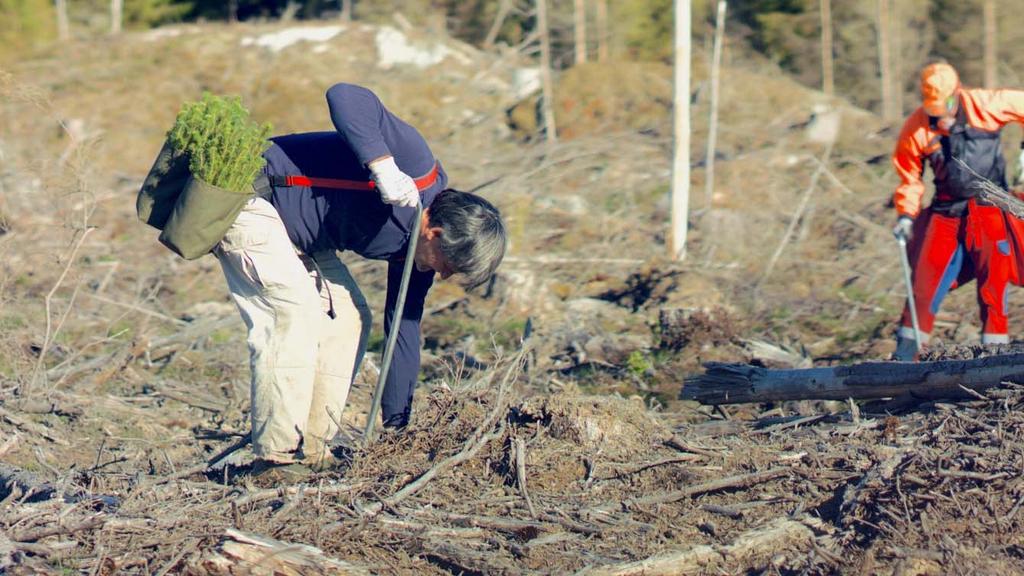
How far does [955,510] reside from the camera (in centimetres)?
382

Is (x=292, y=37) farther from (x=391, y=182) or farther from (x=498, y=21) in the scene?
(x=391, y=182)

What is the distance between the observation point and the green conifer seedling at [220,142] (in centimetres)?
425

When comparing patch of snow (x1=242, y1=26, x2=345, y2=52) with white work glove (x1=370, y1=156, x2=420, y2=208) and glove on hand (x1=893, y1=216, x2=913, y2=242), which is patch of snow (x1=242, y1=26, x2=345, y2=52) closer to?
glove on hand (x1=893, y1=216, x2=913, y2=242)

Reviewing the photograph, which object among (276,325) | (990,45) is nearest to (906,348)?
(276,325)

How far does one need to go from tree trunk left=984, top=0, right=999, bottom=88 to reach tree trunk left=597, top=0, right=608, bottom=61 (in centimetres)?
687

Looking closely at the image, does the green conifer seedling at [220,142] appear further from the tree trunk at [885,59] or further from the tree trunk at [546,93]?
the tree trunk at [885,59]

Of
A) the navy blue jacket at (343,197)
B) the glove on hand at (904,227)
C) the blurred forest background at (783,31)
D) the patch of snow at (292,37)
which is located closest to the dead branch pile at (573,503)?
the navy blue jacket at (343,197)

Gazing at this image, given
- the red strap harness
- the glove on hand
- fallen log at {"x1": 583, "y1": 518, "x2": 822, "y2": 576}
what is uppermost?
the red strap harness

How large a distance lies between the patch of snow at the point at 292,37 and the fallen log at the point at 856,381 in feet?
58.8

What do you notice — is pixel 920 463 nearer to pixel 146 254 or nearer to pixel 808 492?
pixel 808 492

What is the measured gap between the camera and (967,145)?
21.1ft

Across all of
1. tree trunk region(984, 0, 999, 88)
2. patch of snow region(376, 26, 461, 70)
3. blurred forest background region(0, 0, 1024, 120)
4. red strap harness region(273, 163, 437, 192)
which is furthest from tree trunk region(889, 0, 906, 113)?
red strap harness region(273, 163, 437, 192)

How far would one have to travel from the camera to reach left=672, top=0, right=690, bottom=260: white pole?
30.2ft

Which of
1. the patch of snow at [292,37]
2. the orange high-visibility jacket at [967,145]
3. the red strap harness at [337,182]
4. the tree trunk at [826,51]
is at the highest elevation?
the red strap harness at [337,182]
